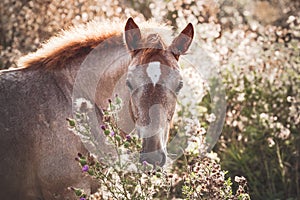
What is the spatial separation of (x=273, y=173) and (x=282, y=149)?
267 mm

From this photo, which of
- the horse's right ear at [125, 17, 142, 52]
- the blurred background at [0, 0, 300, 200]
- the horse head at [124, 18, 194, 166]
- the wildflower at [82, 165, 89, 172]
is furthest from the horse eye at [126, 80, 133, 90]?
the blurred background at [0, 0, 300, 200]

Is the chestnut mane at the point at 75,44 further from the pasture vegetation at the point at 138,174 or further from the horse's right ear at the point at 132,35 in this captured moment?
the pasture vegetation at the point at 138,174

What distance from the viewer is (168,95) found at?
3350 millimetres

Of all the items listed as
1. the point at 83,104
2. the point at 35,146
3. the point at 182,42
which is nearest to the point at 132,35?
the point at 182,42

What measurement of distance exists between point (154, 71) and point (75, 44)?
2.59 feet

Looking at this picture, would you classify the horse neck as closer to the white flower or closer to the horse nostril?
the white flower

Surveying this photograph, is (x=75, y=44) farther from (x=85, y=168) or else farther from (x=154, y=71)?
(x=85, y=168)

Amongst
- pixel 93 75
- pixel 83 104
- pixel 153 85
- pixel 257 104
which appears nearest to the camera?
pixel 153 85

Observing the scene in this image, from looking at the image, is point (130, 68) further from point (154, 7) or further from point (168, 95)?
point (154, 7)

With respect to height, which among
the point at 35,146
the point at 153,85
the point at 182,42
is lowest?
the point at 35,146

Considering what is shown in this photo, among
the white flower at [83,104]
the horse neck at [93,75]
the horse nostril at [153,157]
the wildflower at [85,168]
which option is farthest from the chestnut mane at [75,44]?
the wildflower at [85,168]

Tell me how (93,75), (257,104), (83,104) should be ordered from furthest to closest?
(257,104) < (93,75) < (83,104)

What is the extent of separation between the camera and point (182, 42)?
362cm

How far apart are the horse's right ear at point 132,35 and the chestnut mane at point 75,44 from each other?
0.19m
